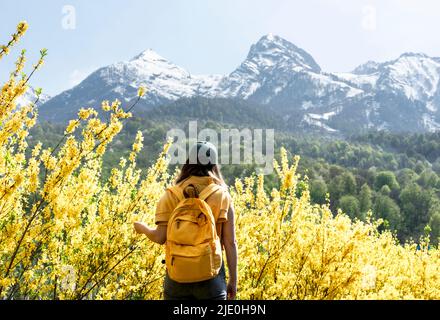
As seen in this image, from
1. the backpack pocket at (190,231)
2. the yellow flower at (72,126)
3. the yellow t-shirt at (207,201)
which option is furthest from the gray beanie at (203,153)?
the yellow flower at (72,126)

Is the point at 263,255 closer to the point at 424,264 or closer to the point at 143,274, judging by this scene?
the point at 143,274

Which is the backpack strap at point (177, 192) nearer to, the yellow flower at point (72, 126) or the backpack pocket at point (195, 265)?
the backpack pocket at point (195, 265)

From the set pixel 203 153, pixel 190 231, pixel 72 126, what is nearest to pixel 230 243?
pixel 190 231

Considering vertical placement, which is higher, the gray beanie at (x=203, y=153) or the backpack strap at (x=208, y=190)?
the gray beanie at (x=203, y=153)

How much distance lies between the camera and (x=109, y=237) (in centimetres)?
527

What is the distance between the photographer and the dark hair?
3580 mm

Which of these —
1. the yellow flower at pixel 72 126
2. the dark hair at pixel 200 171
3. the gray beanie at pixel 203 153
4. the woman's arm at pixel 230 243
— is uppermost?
the yellow flower at pixel 72 126

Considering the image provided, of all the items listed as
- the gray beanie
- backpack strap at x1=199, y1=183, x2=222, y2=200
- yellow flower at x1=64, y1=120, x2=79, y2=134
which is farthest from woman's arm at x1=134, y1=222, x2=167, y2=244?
yellow flower at x1=64, y1=120, x2=79, y2=134

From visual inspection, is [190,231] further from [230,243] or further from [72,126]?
[72,126]

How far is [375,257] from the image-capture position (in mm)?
7527

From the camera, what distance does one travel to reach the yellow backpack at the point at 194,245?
321 centimetres

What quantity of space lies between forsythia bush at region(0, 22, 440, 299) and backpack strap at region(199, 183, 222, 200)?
1.45 metres

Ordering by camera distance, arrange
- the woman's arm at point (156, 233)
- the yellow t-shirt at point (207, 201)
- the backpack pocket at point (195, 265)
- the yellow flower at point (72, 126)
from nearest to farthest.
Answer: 1. the backpack pocket at point (195, 265)
2. the yellow t-shirt at point (207, 201)
3. the woman's arm at point (156, 233)
4. the yellow flower at point (72, 126)

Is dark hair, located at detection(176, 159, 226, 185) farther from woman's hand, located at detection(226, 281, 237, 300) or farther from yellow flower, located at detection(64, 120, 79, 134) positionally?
yellow flower, located at detection(64, 120, 79, 134)
